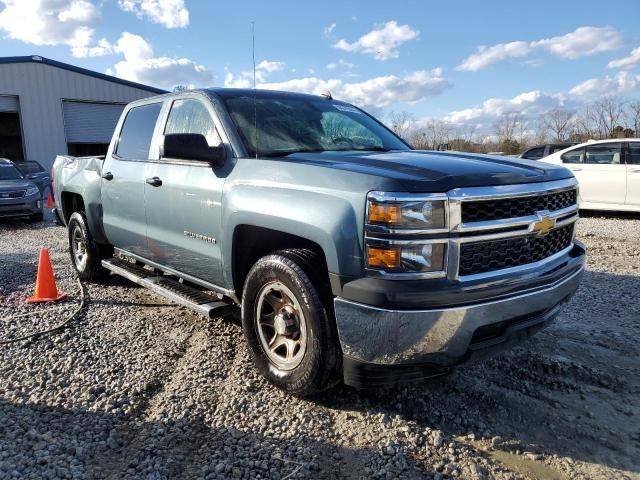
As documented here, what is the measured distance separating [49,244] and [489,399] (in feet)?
27.8

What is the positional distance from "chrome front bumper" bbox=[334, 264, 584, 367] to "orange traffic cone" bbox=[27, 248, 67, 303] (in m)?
3.82

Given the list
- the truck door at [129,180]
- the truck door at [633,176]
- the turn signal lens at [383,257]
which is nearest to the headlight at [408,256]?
the turn signal lens at [383,257]

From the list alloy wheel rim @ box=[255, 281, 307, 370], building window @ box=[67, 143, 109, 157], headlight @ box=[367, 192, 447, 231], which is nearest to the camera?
headlight @ box=[367, 192, 447, 231]

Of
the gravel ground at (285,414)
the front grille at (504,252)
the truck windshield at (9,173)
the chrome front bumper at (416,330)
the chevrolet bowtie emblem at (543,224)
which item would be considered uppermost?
the truck windshield at (9,173)

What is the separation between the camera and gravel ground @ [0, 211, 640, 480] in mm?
2475

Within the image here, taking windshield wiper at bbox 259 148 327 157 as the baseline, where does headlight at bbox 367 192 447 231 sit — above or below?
below

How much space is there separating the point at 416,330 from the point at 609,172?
953 centimetres

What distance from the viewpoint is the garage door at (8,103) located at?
21.5 m

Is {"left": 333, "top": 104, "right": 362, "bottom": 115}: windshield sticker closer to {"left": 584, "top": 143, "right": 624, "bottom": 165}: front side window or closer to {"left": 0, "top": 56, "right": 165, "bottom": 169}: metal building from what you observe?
{"left": 584, "top": 143, "right": 624, "bottom": 165}: front side window

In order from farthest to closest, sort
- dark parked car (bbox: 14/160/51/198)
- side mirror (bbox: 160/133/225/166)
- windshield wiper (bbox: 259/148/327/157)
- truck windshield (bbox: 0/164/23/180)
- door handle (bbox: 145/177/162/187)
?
dark parked car (bbox: 14/160/51/198) < truck windshield (bbox: 0/164/23/180) < door handle (bbox: 145/177/162/187) < windshield wiper (bbox: 259/148/327/157) < side mirror (bbox: 160/133/225/166)

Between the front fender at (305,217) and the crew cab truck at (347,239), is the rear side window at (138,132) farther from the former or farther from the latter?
the front fender at (305,217)

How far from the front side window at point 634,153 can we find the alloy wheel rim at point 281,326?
31.4 ft

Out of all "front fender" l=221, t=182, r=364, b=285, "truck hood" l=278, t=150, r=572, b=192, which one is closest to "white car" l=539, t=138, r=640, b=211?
"truck hood" l=278, t=150, r=572, b=192

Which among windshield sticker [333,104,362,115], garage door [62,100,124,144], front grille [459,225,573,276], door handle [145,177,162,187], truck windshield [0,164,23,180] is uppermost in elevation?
garage door [62,100,124,144]
